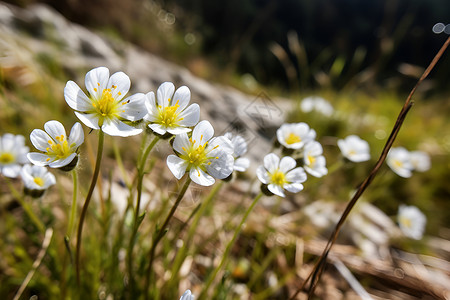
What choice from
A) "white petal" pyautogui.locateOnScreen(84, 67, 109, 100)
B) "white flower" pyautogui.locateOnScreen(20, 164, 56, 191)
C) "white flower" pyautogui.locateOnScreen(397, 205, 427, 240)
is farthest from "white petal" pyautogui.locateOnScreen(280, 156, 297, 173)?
"white flower" pyautogui.locateOnScreen(397, 205, 427, 240)

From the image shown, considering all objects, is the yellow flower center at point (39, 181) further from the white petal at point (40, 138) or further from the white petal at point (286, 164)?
the white petal at point (286, 164)

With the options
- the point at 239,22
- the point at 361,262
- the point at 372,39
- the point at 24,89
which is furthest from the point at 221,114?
the point at 372,39

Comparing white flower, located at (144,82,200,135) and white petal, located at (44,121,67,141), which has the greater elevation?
white flower, located at (144,82,200,135)

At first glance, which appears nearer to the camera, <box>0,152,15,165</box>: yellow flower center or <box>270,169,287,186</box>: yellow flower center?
<box>270,169,287,186</box>: yellow flower center

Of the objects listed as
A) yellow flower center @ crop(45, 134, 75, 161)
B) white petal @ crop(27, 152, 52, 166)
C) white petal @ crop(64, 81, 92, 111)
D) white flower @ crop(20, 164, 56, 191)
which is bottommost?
white flower @ crop(20, 164, 56, 191)

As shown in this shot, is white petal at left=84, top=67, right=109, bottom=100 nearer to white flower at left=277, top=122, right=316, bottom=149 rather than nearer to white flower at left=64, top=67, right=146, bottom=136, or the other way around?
white flower at left=64, top=67, right=146, bottom=136

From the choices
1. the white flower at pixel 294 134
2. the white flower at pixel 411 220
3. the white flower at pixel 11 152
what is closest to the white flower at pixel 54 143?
the white flower at pixel 11 152

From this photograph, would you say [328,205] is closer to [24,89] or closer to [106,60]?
[24,89]
